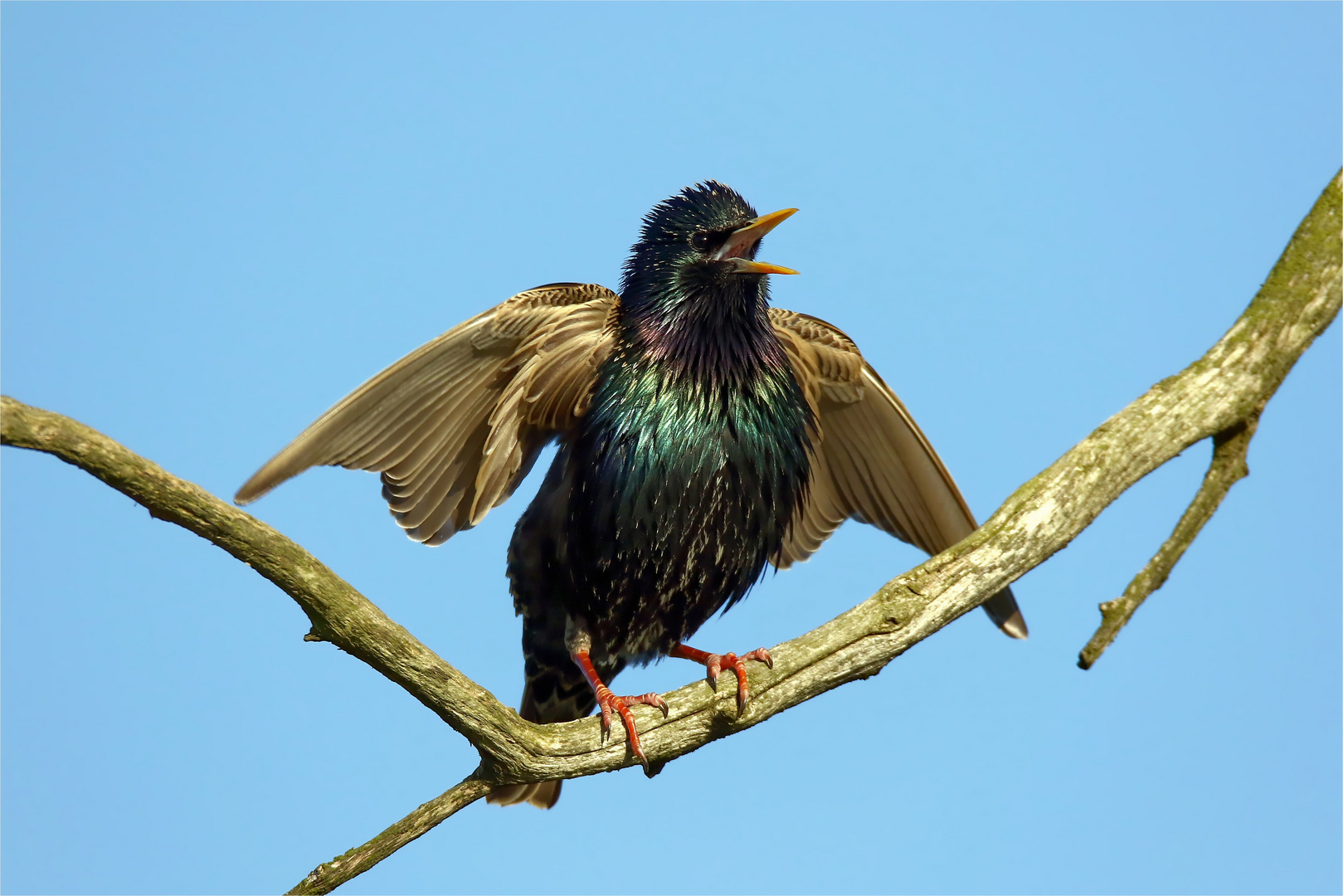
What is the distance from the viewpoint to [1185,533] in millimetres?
4793

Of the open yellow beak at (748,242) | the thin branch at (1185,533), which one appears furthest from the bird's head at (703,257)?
the thin branch at (1185,533)

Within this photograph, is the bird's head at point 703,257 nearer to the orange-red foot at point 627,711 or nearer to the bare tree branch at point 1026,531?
the bare tree branch at point 1026,531

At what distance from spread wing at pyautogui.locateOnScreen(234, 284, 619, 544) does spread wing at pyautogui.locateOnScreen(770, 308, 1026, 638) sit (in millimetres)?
1202

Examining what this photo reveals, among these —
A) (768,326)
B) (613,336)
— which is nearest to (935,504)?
(768,326)

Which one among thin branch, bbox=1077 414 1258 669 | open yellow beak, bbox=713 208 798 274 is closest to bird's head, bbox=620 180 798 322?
open yellow beak, bbox=713 208 798 274

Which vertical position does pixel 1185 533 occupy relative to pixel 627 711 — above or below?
below

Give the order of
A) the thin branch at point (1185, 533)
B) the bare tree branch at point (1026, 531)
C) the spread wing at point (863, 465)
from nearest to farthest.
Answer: the thin branch at point (1185, 533) → the bare tree branch at point (1026, 531) → the spread wing at point (863, 465)

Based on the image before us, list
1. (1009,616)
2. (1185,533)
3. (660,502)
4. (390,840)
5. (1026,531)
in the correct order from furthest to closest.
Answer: (1009,616)
(660,502)
(1026,531)
(1185,533)
(390,840)

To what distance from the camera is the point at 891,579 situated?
489 cm

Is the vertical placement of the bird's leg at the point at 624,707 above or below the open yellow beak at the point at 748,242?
below

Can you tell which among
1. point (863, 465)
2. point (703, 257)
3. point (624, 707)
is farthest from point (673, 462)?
point (863, 465)

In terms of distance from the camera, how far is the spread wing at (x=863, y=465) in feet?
20.8

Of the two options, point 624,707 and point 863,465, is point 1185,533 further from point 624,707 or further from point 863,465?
point 624,707

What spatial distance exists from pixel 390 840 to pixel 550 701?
6.05 ft
